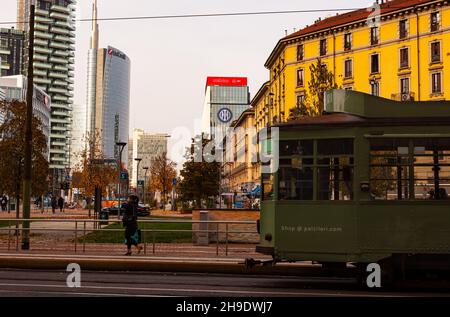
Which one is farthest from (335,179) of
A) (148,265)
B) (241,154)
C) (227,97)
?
(227,97)

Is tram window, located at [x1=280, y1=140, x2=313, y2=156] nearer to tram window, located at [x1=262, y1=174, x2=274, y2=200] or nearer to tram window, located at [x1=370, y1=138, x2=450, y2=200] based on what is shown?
tram window, located at [x1=262, y1=174, x2=274, y2=200]

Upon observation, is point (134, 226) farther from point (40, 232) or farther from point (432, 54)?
point (432, 54)

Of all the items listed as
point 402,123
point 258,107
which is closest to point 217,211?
point 402,123

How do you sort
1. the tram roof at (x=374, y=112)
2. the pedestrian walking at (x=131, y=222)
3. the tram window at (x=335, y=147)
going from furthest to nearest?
the pedestrian walking at (x=131, y=222) < the tram window at (x=335, y=147) < the tram roof at (x=374, y=112)

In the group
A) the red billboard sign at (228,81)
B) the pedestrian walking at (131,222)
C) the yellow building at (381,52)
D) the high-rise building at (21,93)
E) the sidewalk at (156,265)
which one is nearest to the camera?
the sidewalk at (156,265)

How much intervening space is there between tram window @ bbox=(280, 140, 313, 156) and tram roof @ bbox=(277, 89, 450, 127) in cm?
33

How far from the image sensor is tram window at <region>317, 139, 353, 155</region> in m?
11.4

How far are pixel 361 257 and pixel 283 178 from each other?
2057mm

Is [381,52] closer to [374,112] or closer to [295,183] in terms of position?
[374,112]

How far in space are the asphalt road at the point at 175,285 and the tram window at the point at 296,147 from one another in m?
2.54

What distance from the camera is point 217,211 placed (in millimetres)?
22125

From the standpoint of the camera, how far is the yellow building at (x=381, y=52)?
199ft

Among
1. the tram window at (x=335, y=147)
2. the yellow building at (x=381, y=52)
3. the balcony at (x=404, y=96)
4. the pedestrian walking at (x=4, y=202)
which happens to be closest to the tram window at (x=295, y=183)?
the tram window at (x=335, y=147)

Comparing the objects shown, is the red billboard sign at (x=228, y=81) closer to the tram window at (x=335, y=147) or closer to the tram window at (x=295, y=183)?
the tram window at (x=295, y=183)
